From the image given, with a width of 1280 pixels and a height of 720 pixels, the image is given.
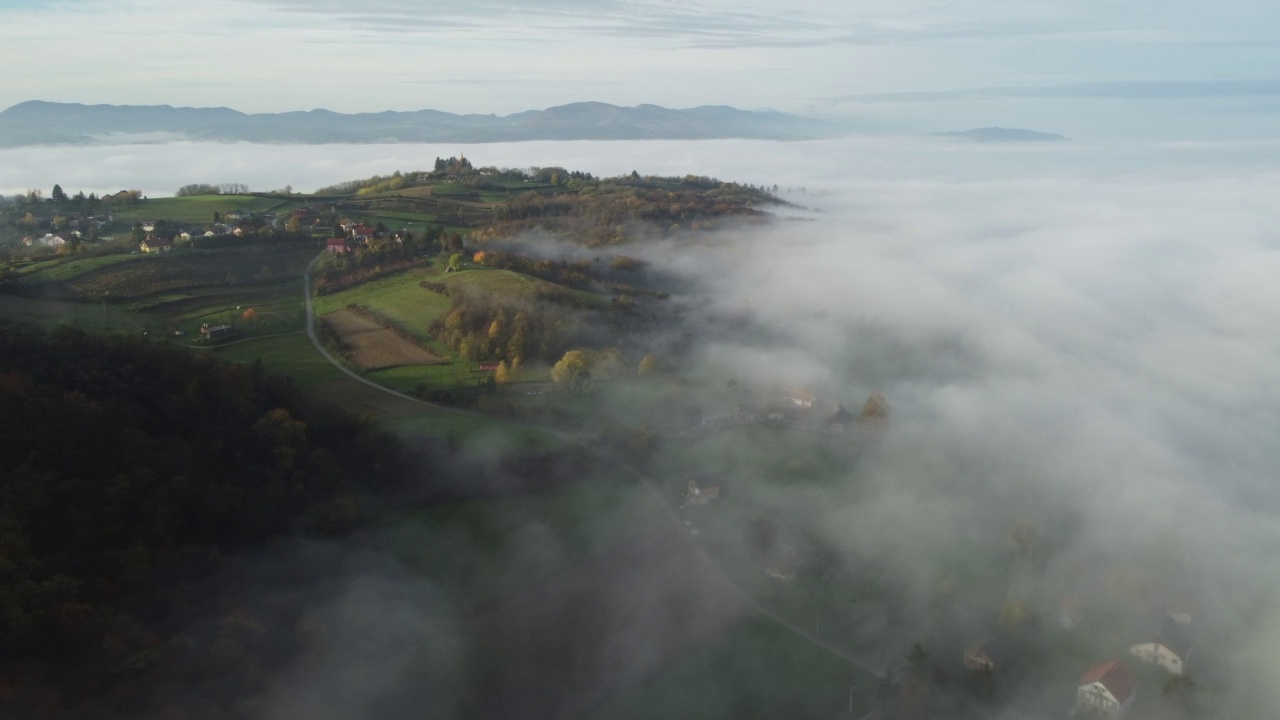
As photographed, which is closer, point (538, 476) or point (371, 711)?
point (371, 711)

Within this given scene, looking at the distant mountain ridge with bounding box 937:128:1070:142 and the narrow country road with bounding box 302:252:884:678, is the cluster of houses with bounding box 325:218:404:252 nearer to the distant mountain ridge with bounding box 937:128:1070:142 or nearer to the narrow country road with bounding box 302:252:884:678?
the narrow country road with bounding box 302:252:884:678

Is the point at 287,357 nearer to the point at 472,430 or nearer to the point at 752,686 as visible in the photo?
the point at 472,430

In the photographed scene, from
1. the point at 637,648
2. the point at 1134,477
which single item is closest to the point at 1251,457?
the point at 1134,477

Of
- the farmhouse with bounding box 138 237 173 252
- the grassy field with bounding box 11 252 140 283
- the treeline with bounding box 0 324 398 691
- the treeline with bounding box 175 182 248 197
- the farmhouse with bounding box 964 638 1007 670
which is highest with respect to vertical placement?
the treeline with bounding box 175 182 248 197

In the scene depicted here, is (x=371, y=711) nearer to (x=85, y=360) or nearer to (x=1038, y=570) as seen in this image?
(x=85, y=360)

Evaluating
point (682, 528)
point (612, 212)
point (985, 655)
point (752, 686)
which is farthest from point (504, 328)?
point (612, 212)

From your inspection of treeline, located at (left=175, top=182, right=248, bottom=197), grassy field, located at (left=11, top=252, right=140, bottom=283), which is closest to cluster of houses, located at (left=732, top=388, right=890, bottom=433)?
grassy field, located at (left=11, top=252, right=140, bottom=283)

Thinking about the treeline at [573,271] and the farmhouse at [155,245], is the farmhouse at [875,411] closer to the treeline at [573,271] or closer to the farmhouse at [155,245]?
the treeline at [573,271]

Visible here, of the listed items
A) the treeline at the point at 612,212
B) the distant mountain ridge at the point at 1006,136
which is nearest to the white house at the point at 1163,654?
the treeline at the point at 612,212
